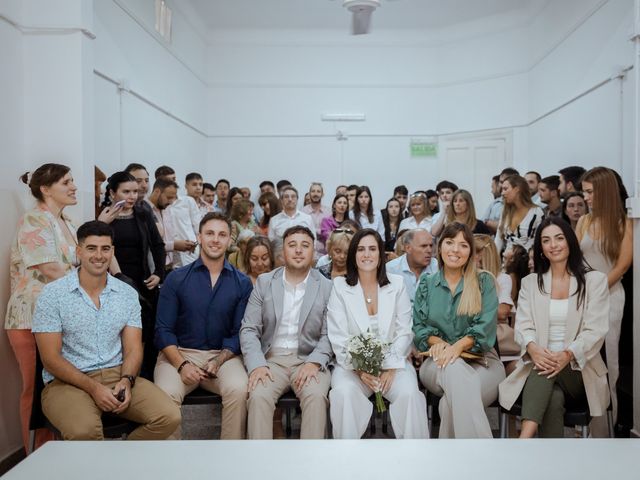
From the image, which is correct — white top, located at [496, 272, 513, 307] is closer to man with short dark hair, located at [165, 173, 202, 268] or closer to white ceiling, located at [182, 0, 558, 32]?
man with short dark hair, located at [165, 173, 202, 268]

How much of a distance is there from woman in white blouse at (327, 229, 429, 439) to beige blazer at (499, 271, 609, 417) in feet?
1.72

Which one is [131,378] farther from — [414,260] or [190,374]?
[414,260]

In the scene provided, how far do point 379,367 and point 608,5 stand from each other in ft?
→ 18.5

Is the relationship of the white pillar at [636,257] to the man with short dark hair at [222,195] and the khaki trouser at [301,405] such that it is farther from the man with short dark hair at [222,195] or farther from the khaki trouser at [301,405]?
the man with short dark hair at [222,195]

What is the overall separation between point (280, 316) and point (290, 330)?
11cm

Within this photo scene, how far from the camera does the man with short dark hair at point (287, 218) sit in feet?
22.5

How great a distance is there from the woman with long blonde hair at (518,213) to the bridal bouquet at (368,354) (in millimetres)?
2539

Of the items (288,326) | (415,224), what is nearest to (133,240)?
(288,326)

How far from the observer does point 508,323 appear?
4.30 m

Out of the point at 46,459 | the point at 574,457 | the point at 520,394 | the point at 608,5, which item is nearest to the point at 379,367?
the point at 520,394

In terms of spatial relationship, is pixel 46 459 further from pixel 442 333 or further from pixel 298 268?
pixel 442 333

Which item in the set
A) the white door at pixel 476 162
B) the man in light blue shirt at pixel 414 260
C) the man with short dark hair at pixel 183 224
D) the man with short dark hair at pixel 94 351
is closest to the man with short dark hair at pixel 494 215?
the white door at pixel 476 162

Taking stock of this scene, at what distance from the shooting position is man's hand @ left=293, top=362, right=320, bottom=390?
Answer: 3438mm

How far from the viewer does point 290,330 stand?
377 cm
